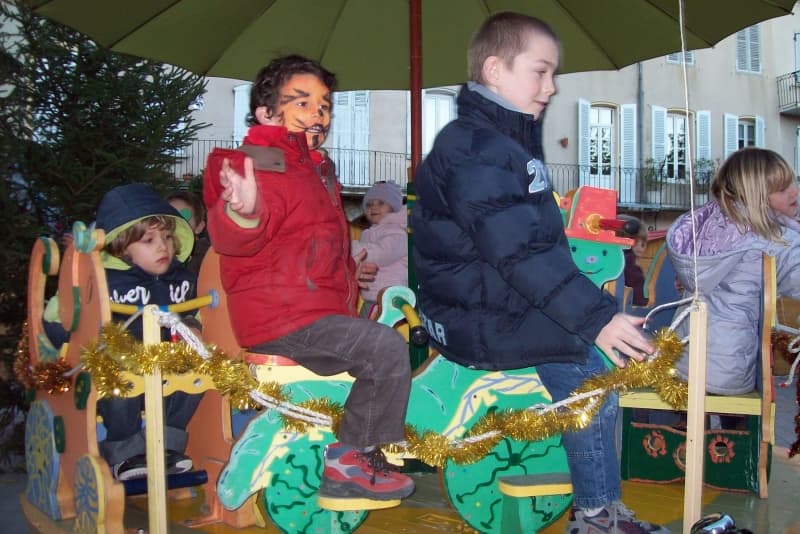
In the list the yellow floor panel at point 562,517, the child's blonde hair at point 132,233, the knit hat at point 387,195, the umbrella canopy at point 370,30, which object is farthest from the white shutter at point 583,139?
the child's blonde hair at point 132,233

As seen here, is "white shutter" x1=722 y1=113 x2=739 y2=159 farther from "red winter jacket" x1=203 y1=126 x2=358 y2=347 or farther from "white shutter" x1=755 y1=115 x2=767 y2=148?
"red winter jacket" x1=203 y1=126 x2=358 y2=347

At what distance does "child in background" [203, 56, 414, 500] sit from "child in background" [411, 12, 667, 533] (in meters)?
0.27

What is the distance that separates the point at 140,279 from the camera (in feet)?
12.9

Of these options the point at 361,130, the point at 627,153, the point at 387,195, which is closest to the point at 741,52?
the point at 627,153

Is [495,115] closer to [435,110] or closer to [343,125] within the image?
[343,125]

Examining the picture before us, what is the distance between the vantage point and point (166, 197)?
5.23 meters

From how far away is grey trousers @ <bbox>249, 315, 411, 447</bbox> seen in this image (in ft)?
8.41

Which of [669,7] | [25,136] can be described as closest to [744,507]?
[669,7]

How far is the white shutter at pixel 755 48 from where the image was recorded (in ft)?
77.6

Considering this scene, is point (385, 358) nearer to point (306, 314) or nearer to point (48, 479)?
point (306, 314)

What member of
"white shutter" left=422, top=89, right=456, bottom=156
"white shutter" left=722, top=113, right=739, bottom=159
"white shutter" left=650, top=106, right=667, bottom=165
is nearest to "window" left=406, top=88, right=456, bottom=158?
"white shutter" left=422, top=89, right=456, bottom=156

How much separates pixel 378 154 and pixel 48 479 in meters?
16.2

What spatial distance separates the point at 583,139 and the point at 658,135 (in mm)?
2707

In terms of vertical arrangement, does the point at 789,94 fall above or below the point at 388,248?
above
